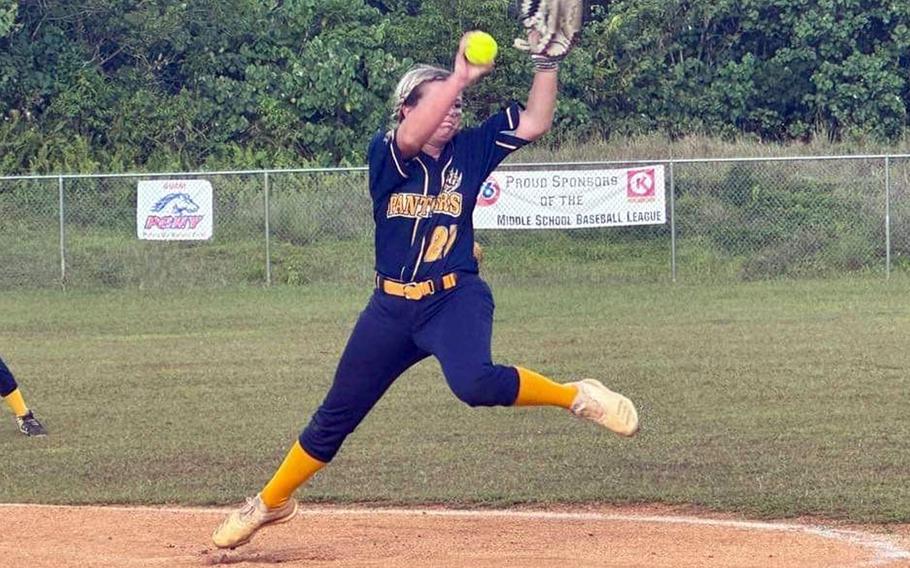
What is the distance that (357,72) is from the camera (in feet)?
91.6

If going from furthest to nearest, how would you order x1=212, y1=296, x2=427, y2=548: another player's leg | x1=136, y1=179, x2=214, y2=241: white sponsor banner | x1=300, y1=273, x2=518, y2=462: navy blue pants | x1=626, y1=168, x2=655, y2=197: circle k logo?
x1=136, y1=179, x2=214, y2=241: white sponsor banner, x1=626, y1=168, x2=655, y2=197: circle k logo, x1=212, y1=296, x2=427, y2=548: another player's leg, x1=300, y1=273, x2=518, y2=462: navy blue pants

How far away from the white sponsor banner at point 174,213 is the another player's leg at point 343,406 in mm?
16251

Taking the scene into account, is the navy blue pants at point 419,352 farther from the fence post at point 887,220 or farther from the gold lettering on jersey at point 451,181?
the fence post at point 887,220

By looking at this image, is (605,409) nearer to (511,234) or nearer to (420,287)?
(420,287)

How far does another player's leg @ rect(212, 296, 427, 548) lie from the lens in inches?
227

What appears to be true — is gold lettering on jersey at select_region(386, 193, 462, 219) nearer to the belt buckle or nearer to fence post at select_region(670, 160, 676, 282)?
the belt buckle

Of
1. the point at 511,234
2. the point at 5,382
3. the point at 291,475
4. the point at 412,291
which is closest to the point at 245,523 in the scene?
the point at 291,475

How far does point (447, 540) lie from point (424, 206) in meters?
1.80

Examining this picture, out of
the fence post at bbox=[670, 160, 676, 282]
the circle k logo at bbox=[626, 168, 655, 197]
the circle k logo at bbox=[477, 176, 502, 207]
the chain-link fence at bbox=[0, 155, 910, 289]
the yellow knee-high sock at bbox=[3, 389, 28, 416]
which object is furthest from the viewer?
the chain-link fence at bbox=[0, 155, 910, 289]

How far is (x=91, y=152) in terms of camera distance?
2708 cm

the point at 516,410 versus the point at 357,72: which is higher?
the point at 357,72

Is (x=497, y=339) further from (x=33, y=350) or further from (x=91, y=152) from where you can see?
(x=91, y=152)

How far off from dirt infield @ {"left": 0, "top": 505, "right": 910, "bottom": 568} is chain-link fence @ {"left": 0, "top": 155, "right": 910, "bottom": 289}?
14.4m

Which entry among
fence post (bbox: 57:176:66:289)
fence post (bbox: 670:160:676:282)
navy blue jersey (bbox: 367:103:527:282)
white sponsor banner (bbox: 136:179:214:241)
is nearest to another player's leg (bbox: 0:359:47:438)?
navy blue jersey (bbox: 367:103:527:282)
